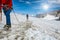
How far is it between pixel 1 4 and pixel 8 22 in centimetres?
18

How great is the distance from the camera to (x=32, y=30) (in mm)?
1406

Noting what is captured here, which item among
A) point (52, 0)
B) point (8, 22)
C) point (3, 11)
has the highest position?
point (52, 0)

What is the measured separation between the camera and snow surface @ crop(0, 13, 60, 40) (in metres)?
1.33

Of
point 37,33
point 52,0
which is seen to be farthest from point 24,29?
point 52,0

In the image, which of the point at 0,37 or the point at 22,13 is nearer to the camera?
the point at 0,37

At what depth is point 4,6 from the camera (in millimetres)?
1366

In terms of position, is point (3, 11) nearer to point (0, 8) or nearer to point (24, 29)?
point (0, 8)

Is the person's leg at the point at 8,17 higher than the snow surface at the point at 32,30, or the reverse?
the person's leg at the point at 8,17

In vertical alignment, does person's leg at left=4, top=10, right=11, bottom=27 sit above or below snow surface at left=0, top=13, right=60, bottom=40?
above

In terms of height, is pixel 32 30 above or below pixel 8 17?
below

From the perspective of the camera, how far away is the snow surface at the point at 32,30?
133 cm

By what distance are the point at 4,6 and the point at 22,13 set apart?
0.60 feet

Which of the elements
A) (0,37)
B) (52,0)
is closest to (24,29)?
(0,37)

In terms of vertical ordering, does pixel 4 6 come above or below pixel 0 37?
above
